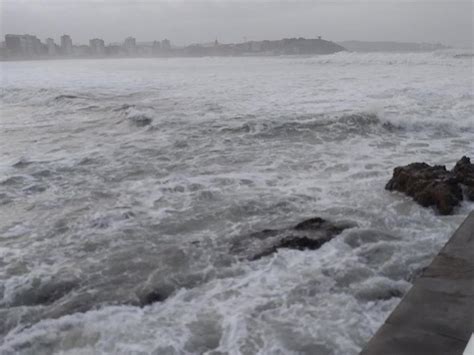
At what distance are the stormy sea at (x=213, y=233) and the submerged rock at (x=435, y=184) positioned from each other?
175 mm

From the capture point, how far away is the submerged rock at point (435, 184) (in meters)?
6.61

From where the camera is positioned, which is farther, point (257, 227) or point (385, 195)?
point (385, 195)

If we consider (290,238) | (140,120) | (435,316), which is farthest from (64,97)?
(435,316)

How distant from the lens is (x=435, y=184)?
697cm

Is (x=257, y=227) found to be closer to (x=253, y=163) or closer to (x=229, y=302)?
(x=229, y=302)

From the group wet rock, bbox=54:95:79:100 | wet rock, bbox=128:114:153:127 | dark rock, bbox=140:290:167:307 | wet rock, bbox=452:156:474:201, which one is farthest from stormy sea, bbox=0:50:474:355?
wet rock, bbox=54:95:79:100

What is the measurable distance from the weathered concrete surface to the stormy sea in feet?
1.83

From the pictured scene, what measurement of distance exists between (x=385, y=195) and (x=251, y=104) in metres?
12.4

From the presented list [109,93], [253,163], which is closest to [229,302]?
[253,163]

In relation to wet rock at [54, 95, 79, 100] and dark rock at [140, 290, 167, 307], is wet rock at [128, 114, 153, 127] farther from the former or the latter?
dark rock at [140, 290, 167, 307]

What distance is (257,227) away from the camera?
641 cm

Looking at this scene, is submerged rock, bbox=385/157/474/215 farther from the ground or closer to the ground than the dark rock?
farther from the ground

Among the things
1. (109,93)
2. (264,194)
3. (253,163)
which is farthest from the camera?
(109,93)

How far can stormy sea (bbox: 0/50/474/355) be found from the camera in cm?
414
